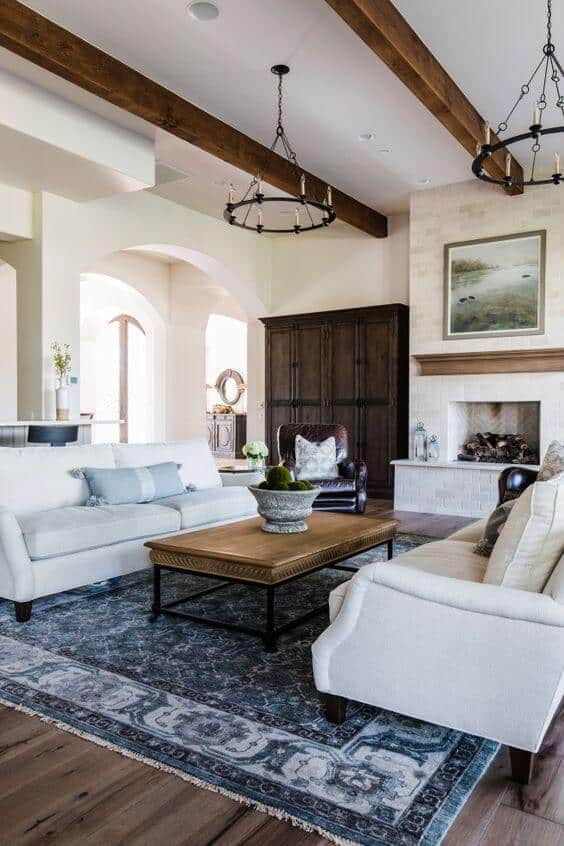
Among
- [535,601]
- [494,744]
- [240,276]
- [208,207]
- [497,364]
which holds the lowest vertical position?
[494,744]

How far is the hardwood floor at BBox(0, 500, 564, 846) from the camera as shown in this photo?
5.53ft

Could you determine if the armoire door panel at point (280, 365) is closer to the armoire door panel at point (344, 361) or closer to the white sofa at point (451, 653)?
the armoire door panel at point (344, 361)

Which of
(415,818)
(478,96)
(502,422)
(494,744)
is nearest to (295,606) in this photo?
(494,744)

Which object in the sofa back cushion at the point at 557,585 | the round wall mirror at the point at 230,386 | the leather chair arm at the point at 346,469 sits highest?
the round wall mirror at the point at 230,386

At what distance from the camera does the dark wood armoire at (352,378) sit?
779 cm

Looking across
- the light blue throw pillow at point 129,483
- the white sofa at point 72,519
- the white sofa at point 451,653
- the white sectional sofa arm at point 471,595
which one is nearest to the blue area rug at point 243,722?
the white sofa at point 451,653

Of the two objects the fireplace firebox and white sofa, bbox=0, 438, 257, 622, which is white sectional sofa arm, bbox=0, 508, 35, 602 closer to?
white sofa, bbox=0, 438, 257, 622

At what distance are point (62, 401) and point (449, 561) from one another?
4801 millimetres

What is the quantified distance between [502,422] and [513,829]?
608cm

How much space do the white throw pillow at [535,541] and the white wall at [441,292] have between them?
5.00 meters

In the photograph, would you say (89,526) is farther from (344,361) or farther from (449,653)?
(344,361)

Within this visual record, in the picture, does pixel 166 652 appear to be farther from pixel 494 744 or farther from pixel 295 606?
pixel 494 744

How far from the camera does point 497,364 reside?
6.87m

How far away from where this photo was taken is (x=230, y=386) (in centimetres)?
1388
